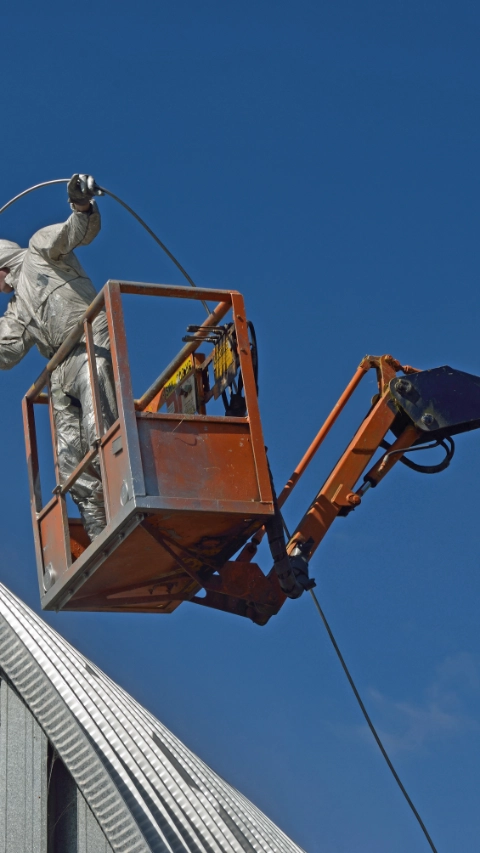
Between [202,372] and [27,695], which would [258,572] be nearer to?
[202,372]

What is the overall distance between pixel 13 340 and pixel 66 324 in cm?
78

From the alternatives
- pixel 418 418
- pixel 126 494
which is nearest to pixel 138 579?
pixel 126 494

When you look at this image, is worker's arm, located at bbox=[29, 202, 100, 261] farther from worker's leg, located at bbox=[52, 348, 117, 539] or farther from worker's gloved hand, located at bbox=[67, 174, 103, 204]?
worker's leg, located at bbox=[52, 348, 117, 539]

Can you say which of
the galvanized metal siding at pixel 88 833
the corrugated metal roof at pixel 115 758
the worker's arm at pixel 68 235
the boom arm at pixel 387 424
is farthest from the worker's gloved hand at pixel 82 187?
the galvanized metal siding at pixel 88 833

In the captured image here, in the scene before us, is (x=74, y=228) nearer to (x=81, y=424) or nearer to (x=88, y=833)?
(x=81, y=424)

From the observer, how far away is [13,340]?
1379cm

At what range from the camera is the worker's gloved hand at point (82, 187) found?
1248 centimetres

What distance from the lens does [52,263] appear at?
44.6 ft

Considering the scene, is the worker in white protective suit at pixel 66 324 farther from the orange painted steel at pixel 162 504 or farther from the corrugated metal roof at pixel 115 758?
the corrugated metal roof at pixel 115 758

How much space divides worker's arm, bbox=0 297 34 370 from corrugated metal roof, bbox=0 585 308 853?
3529mm

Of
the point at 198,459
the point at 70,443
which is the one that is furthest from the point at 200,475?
the point at 70,443

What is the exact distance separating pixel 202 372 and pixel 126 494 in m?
2.04

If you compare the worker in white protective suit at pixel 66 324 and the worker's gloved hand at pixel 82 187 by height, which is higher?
the worker's gloved hand at pixel 82 187

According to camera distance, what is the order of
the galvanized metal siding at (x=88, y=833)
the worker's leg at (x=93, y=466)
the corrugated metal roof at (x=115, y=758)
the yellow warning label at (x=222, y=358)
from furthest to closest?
the galvanized metal siding at (x=88, y=833)
the corrugated metal roof at (x=115, y=758)
the worker's leg at (x=93, y=466)
the yellow warning label at (x=222, y=358)
